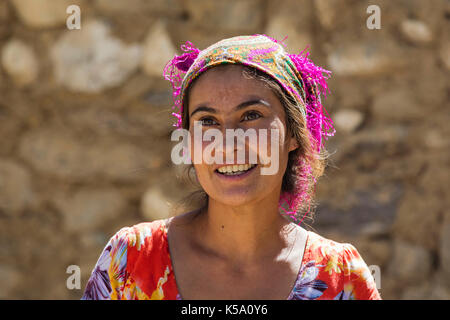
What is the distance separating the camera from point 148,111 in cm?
312

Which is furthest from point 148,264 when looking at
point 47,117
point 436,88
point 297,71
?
point 436,88

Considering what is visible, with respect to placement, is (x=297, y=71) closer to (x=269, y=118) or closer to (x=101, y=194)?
(x=269, y=118)

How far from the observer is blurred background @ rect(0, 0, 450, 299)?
296 cm

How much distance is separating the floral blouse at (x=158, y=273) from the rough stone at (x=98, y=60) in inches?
52.6

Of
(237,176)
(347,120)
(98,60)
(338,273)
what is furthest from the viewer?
(98,60)

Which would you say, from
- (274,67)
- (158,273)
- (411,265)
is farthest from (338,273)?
(411,265)

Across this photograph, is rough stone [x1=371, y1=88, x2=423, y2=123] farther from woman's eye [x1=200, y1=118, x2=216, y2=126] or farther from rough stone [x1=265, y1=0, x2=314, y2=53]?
woman's eye [x1=200, y1=118, x2=216, y2=126]

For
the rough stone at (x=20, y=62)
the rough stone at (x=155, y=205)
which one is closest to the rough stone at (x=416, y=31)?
the rough stone at (x=155, y=205)

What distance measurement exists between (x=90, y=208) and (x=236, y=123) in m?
1.53

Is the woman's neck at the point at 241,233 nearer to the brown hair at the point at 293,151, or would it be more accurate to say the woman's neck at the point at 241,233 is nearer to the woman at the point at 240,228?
the woman at the point at 240,228

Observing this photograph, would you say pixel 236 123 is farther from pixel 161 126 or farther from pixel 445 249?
pixel 445 249

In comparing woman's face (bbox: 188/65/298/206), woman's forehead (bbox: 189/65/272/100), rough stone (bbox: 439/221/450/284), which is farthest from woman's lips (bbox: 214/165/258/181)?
rough stone (bbox: 439/221/450/284)

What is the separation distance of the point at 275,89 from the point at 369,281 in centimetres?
71

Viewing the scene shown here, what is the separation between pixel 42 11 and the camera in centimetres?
316
